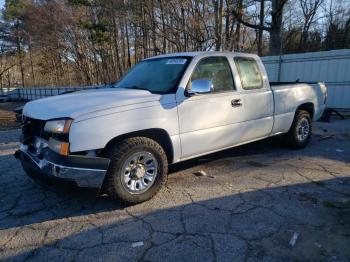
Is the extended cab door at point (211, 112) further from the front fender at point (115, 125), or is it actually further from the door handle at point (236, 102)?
the front fender at point (115, 125)

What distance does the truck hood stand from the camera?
330cm

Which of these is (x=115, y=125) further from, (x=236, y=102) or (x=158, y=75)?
(x=236, y=102)

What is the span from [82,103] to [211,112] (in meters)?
1.79

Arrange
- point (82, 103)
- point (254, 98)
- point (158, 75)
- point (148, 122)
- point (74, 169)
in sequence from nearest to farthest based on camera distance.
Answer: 1. point (74, 169)
2. point (82, 103)
3. point (148, 122)
4. point (158, 75)
5. point (254, 98)

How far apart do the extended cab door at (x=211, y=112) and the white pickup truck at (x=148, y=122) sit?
0.05 feet

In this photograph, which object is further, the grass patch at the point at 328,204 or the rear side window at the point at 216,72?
the rear side window at the point at 216,72

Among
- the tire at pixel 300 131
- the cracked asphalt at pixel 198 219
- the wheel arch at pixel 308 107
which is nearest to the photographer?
the cracked asphalt at pixel 198 219

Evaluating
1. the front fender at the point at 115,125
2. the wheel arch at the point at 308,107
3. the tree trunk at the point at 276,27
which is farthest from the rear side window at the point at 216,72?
the tree trunk at the point at 276,27

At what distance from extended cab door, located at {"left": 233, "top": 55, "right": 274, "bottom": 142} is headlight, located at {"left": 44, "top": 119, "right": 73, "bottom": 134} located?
270cm

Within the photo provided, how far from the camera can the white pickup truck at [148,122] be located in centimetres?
325

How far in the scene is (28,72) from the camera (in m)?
53.2

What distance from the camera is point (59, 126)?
3203 mm

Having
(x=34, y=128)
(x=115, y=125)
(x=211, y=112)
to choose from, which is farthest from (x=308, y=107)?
(x=34, y=128)

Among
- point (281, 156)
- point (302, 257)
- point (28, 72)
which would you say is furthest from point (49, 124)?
point (28, 72)
